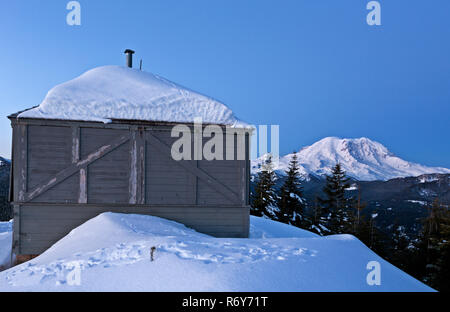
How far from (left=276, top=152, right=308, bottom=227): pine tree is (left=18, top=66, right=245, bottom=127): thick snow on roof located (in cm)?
1838

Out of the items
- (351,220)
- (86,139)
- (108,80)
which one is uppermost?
(108,80)

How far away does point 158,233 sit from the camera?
604 centimetres

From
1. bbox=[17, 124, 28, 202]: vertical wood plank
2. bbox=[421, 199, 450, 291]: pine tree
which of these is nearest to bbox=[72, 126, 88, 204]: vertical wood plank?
bbox=[17, 124, 28, 202]: vertical wood plank

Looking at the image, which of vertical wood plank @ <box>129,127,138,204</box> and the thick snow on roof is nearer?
the thick snow on roof

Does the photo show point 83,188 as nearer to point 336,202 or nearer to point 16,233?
point 16,233

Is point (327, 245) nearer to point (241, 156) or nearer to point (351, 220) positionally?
point (241, 156)

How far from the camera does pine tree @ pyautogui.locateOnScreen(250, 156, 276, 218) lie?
913 inches

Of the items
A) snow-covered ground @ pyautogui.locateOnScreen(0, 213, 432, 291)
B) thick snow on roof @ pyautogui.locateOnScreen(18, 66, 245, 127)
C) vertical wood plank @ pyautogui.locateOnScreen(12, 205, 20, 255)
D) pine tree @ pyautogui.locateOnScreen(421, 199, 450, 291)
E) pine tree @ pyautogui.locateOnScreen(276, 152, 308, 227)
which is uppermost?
thick snow on roof @ pyautogui.locateOnScreen(18, 66, 245, 127)

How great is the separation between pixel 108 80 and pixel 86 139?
2269mm

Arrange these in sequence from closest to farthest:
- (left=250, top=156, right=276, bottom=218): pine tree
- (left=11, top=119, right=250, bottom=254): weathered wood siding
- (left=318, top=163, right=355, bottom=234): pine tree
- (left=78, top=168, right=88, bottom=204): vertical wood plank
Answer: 1. (left=11, top=119, right=250, bottom=254): weathered wood siding
2. (left=78, top=168, right=88, bottom=204): vertical wood plank
3. (left=250, top=156, right=276, bottom=218): pine tree
4. (left=318, top=163, right=355, bottom=234): pine tree

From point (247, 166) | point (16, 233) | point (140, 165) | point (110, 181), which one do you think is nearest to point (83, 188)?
point (110, 181)

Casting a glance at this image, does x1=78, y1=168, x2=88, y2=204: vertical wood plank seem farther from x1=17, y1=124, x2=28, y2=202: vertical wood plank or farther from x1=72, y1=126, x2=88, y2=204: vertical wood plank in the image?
x1=17, y1=124, x2=28, y2=202: vertical wood plank

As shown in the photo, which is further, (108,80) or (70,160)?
(108,80)
